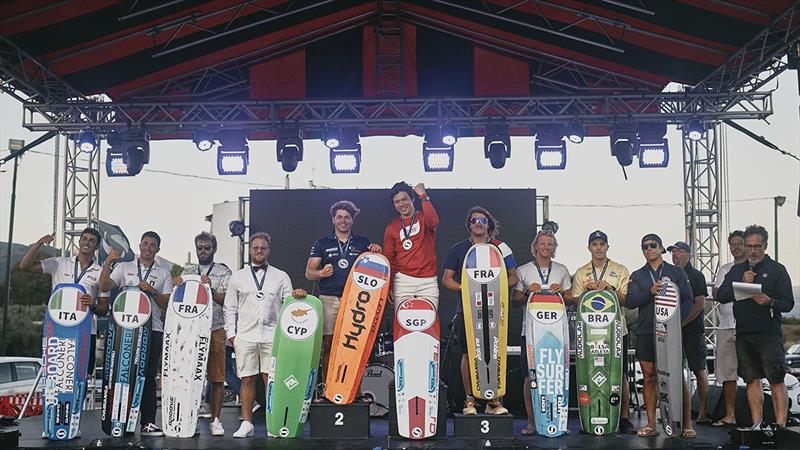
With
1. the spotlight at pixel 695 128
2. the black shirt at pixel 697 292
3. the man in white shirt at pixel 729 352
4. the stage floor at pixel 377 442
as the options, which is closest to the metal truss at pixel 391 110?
the spotlight at pixel 695 128

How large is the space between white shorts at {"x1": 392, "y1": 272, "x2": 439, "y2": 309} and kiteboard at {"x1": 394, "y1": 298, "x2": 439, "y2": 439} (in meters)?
0.12

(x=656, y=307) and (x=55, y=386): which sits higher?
(x=656, y=307)

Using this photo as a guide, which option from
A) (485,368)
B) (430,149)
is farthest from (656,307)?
(430,149)

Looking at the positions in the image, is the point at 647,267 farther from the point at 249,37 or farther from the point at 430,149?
the point at 249,37

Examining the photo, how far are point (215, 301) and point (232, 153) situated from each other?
4.52 metres

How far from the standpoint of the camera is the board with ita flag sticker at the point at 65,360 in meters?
5.64

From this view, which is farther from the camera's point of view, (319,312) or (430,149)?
(430,149)

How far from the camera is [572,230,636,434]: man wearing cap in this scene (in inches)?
238

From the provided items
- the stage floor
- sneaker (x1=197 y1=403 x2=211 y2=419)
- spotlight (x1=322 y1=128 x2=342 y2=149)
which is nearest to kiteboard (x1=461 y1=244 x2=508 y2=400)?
the stage floor

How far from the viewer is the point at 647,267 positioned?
5945 millimetres

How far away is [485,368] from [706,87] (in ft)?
20.1

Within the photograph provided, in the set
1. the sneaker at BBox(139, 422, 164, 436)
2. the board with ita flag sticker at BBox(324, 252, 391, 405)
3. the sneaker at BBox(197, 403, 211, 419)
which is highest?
the board with ita flag sticker at BBox(324, 252, 391, 405)

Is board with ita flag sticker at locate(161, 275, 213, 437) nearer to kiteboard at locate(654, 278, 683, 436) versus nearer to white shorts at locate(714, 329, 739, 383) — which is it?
kiteboard at locate(654, 278, 683, 436)

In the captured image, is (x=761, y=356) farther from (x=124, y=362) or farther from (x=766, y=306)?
(x=124, y=362)
